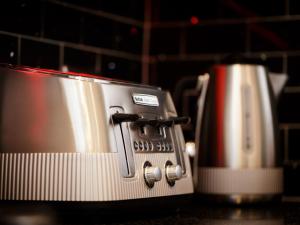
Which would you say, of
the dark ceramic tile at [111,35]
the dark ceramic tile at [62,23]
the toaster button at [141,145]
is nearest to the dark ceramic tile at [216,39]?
the dark ceramic tile at [111,35]

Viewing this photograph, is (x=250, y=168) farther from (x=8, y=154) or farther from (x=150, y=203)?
(x=8, y=154)

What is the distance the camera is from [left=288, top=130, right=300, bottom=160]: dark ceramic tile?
1756 millimetres

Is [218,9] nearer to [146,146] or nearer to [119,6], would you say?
[119,6]

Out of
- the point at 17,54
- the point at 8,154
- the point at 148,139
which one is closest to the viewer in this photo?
the point at 8,154

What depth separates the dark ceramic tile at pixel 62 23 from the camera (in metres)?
1.47

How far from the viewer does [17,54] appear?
1.37 m

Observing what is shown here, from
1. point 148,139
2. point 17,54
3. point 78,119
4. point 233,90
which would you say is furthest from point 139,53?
point 78,119

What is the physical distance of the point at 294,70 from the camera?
5.81ft

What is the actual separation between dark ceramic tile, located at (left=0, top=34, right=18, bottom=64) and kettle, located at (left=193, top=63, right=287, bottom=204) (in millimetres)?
419

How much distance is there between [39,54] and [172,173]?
0.44m

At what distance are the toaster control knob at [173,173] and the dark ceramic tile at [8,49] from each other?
380mm

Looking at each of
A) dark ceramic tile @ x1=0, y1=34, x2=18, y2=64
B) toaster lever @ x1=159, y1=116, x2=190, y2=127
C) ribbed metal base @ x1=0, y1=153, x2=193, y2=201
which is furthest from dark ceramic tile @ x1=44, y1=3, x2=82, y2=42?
ribbed metal base @ x1=0, y1=153, x2=193, y2=201

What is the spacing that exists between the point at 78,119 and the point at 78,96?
34 millimetres

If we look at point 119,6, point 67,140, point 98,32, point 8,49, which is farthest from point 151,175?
point 119,6
